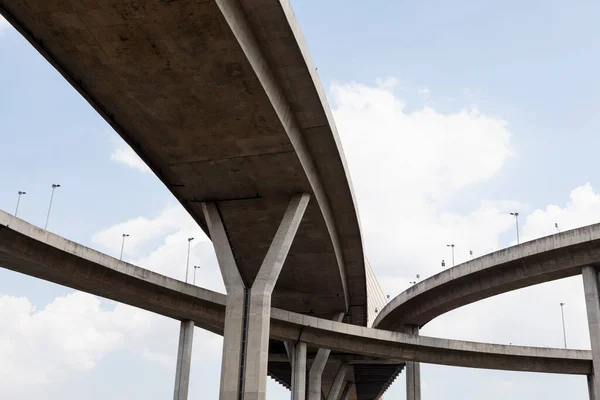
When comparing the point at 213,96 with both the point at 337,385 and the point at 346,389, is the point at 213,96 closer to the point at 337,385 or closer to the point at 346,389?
the point at 337,385

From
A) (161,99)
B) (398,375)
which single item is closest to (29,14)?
(161,99)

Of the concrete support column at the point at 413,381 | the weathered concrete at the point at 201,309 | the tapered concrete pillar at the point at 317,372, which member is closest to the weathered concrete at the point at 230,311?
the weathered concrete at the point at 201,309

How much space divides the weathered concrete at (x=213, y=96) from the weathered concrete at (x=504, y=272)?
9.16 meters

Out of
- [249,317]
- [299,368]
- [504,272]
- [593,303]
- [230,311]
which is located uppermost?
[504,272]

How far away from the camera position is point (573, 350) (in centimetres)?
4403

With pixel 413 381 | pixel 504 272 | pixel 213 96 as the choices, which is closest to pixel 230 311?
pixel 213 96

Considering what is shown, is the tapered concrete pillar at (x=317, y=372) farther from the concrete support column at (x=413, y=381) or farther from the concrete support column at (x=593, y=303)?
the concrete support column at (x=593, y=303)

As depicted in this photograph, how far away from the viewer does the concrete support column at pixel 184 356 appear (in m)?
39.3

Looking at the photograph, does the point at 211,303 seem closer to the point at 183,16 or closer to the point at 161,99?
the point at 161,99

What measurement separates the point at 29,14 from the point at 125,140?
7220mm

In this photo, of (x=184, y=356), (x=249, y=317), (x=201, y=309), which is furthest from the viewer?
(x=184, y=356)

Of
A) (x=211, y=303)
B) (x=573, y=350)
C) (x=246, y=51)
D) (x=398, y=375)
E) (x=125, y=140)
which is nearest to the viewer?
(x=246, y=51)

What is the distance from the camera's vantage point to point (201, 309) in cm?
3788

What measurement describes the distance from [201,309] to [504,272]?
56.8 feet
